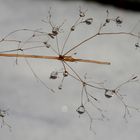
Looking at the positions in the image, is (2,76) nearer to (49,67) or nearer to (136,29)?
(49,67)

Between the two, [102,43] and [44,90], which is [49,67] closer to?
[44,90]

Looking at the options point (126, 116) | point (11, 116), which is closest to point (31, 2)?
point (11, 116)

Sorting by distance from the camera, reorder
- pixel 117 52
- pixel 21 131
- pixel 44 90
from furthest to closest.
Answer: pixel 117 52, pixel 44 90, pixel 21 131

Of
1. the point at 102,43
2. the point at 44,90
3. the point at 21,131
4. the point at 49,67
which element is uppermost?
the point at 102,43

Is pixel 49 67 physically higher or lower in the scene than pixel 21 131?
higher

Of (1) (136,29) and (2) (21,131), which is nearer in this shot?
(2) (21,131)

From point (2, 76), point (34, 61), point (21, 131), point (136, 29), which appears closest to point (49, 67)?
point (34, 61)

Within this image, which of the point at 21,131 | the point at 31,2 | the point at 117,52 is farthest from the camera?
the point at 31,2
